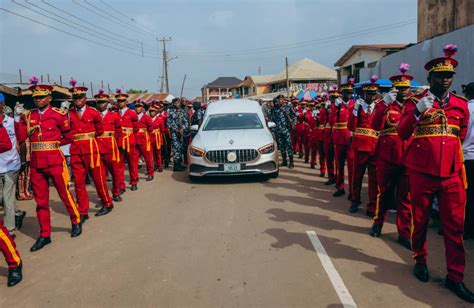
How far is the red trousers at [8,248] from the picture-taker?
399 cm

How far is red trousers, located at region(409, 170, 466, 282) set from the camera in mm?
3600

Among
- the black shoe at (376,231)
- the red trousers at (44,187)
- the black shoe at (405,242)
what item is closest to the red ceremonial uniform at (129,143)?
the red trousers at (44,187)

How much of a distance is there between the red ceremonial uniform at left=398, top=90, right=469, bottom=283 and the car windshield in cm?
626

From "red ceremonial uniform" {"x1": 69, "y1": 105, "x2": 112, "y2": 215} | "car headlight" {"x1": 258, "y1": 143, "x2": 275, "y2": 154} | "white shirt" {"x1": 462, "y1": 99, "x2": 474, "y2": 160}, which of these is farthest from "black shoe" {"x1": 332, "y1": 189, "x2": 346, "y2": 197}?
"red ceremonial uniform" {"x1": 69, "y1": 105, "x2": 112, "y2": 215}

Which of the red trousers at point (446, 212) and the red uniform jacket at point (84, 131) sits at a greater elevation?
the red uniform jacket at point (84, 131)

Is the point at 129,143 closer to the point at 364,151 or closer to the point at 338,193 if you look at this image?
the point at 338,193

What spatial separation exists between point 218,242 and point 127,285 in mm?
1465

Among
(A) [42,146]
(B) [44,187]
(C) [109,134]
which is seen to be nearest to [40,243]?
(B) [44,187]

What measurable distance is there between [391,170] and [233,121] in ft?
18.6

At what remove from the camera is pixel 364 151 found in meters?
6.18

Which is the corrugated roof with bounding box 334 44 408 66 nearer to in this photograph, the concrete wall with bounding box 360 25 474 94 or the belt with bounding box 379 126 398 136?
the concrete wall with bounding box 360 25 474 94

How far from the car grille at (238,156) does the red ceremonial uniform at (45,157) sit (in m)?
3.58

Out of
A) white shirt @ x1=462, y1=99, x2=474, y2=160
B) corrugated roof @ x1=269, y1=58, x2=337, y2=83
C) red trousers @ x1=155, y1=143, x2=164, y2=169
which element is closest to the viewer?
white shirt @ x1=462, y1=99, x2=474, y2=160

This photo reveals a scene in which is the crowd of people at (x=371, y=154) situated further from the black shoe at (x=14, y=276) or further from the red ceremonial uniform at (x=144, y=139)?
the red ceremonial uniform at (x=144, y=139)
